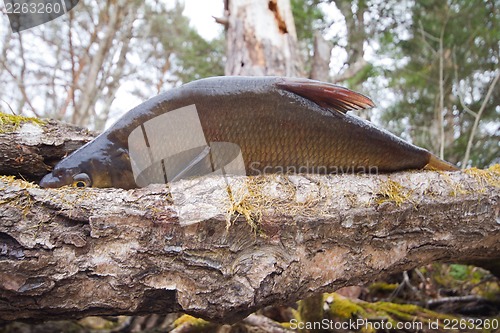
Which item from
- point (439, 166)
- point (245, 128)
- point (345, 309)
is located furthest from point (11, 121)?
point (345, 309)

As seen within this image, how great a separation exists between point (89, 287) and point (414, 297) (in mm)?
3382

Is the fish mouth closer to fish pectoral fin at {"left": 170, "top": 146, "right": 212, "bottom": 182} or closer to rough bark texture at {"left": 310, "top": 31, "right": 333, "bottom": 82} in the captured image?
fish pectoral fin at {"left": 170, "top": 146, "right": 212, "bottom": 182}

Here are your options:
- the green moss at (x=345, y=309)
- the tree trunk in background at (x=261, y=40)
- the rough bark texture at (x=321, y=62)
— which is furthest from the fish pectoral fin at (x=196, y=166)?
the rough bark texture at (x=321, y=62)

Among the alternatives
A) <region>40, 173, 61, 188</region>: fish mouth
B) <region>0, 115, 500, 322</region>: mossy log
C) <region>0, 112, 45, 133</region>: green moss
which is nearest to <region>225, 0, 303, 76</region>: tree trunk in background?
<region>0, 112, 45, 133</region>: green moss

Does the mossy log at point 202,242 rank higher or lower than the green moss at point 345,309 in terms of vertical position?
higher

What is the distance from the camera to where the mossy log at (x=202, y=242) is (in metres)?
1.39

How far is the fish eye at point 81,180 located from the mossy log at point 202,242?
0.24 m

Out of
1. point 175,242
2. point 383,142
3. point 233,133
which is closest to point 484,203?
point 383,142

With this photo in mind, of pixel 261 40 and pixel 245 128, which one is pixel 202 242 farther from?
pixel 261 40

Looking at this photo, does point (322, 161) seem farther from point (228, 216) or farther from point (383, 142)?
point (228, 216)

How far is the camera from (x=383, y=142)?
204 centimetres

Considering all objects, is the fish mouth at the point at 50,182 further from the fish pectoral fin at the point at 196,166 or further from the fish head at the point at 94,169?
the fish pectoral fin at the point at 196,166

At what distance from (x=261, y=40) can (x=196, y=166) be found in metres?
3.21

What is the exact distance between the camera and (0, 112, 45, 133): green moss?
197 centimetres
